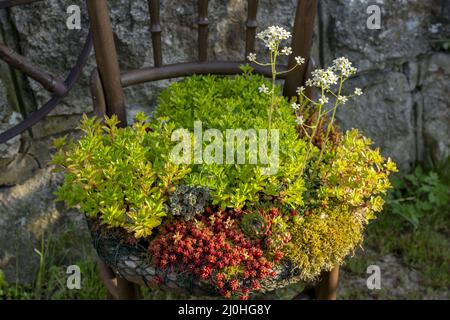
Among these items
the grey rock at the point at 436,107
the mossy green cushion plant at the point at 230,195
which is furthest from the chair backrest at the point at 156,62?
the grey rock at the point at 436,107

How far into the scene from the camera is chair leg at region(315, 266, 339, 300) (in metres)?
1.55

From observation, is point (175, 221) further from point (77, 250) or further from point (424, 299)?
point (424, 299)

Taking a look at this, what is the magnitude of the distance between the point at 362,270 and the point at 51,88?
136 centimetres

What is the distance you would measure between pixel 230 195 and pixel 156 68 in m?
0.54

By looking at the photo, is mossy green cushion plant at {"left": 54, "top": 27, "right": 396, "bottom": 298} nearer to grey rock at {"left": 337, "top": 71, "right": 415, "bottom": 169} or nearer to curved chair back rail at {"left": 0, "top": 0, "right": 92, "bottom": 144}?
curved chair back rail at {"left": 0, "top": 0, "right": 92, "bottom": 144}

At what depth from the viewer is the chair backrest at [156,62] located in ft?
4.81

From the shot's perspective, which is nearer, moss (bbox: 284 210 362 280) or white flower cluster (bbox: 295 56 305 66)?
moss (bbox: 284 210 362 280)

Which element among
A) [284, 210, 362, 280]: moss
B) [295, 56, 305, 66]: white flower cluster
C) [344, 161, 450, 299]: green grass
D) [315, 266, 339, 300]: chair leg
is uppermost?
[295, 56, 305, 66]: white flower cluster

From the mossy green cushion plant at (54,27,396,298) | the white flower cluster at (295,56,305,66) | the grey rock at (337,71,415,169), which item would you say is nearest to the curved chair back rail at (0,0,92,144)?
the mossy green cushion plant at (54,27,396,298)

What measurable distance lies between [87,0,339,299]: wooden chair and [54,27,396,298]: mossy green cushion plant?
158 millimetres

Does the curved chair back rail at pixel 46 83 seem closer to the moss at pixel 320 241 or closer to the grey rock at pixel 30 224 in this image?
the grey rock at pixel 30 224

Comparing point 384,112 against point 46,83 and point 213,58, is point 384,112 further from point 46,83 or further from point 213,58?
point 46,83

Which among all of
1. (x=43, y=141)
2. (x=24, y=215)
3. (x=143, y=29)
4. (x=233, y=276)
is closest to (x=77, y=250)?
(x=24, y=215)

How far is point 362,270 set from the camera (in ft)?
7.32
